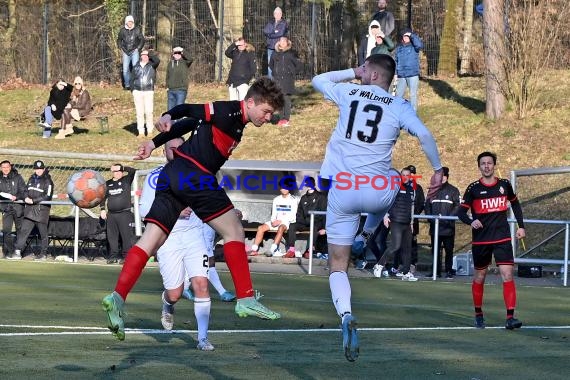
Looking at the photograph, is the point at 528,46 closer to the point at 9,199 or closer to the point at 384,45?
the point at 384,45

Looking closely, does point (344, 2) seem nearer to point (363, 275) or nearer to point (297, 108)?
point (297, 108)

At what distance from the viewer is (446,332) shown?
12.5 metres

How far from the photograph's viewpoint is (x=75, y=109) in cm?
3306

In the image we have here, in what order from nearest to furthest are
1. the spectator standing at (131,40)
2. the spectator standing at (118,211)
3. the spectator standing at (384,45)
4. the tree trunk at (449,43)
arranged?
the spectator standing at (118,211), the spectator standing at (384,45), the spectator standing at (131,40), the tree trunk at (449,43)

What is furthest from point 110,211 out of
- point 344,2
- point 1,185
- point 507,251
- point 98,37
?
point 98,37

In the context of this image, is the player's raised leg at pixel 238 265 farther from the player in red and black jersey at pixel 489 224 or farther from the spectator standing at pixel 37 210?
the spectator standing at pixel 37 210

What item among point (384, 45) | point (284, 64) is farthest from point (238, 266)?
point (284, 64)

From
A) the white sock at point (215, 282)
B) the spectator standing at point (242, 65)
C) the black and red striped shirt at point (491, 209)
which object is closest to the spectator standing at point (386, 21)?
the spectator standing at point (242, 65)

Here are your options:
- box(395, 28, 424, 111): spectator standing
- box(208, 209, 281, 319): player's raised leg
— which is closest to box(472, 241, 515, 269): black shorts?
box(208, 209, 281, 319): player's raised leg

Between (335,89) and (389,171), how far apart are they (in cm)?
79

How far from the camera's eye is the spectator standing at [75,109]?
107 feet

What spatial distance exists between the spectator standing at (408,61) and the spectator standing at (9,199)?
31.9 feet

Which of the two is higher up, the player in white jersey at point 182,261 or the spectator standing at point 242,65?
the spectator standing at point 242,65

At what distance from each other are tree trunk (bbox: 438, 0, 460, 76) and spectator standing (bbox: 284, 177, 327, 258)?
1442cm
